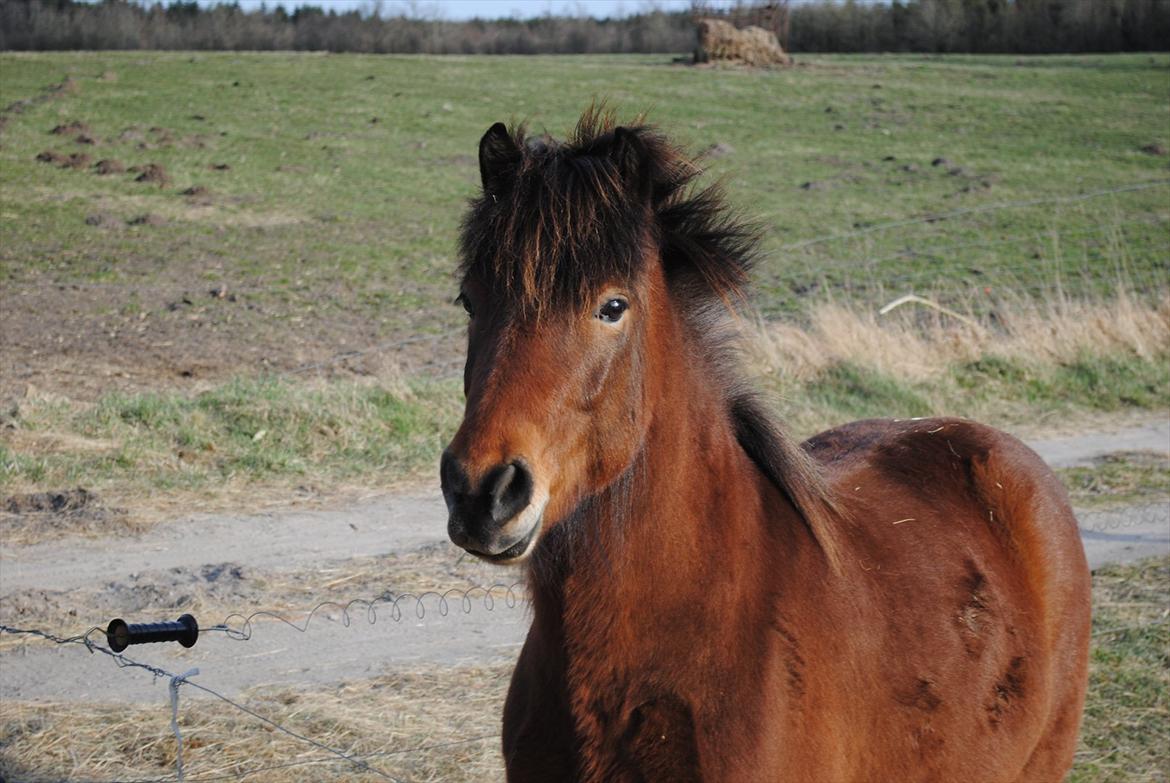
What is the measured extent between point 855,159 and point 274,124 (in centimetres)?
1220

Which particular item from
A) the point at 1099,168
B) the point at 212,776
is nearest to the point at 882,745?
the point at 212,776

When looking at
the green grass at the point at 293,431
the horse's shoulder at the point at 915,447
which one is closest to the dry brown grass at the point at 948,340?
the green grass at the point at 293,431

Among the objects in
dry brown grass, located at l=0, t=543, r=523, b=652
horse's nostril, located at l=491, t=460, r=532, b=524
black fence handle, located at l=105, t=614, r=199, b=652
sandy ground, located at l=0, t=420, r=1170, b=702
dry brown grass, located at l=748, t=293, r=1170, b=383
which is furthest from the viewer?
dry brown grass, located at l=748, t=293, r=1170, b=383

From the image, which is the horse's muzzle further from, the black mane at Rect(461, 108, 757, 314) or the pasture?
the pasture

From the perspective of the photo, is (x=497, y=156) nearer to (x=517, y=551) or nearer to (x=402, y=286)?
(x=517, y=551)

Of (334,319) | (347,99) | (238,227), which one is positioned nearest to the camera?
(334,319)

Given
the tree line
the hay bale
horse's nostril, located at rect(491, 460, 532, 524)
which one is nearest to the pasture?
horse's nostril, located at rect(491, 460, 532, 524)

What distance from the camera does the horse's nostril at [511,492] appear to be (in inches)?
90.4

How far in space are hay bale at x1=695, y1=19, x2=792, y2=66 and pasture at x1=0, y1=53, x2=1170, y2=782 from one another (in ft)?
8.62

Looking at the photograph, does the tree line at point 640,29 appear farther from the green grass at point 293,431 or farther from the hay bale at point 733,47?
the green grass at point 293,431

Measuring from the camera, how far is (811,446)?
4168mm

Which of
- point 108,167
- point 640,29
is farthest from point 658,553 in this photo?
point 640,29

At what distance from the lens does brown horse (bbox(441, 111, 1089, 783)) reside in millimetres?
2535

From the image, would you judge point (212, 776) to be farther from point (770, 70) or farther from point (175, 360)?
point (770, 70)
